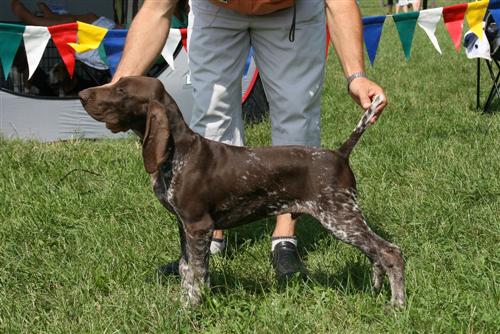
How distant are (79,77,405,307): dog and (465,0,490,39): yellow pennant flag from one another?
390 centimetres

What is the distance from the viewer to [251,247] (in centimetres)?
378

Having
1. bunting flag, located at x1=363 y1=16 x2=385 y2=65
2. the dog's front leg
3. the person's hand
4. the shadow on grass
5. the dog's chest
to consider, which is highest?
the person's hand

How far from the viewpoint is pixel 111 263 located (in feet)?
11.3

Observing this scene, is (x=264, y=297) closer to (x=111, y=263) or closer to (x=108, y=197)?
(x=111, y=263)

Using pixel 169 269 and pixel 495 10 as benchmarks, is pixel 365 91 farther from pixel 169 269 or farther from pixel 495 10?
pixel 495 10

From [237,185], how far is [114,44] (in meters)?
3.17

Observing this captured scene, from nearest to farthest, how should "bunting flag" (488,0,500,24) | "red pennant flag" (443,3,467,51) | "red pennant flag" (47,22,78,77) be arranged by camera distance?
1. "red pennant flag" (47,22,78,77)
2. "red pennant flag" (443,3,467,51)
3. "bunting flag" (488,0,500,24)

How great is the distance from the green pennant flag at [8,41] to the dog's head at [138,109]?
9.40 feet

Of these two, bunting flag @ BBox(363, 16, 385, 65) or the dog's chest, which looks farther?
bunting flag @ BBox(363, 16, 385, 65)

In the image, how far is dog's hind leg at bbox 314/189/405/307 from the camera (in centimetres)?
291

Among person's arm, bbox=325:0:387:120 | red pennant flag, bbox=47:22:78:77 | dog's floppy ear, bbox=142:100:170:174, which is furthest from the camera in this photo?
red pennant flag, bbox=47:22:78:77

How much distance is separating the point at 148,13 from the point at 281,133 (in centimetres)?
92

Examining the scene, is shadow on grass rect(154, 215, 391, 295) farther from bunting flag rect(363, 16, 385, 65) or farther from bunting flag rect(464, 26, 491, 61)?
bunting flag rect(464, 26, 491, 61)

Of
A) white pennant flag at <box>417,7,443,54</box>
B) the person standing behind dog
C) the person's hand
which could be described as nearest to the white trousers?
the person standing behind dog
